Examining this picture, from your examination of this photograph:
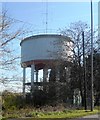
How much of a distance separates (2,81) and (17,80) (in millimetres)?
1261

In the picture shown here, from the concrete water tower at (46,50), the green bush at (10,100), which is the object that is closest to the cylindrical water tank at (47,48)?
the concrete water tower at (46,50)

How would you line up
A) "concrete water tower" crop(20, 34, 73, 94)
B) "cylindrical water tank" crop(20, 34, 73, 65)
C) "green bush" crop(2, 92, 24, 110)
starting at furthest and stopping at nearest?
"cylindrical water tank" crop(20, 34, 73, 65), "concrete water tower" crop(20, 34, 73, 94), "green bush" crop(2, 92, 24, 110)

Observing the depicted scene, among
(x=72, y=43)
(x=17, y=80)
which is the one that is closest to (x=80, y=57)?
(x=72, y=43)

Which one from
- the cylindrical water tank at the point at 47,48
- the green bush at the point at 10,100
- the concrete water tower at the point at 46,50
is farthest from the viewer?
the cylindrical water tank at the point at 47,48

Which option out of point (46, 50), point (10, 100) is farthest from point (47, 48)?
point (10, 100)

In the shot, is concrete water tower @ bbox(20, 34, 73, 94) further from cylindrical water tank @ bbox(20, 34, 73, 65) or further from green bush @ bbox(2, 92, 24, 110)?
green bush @ bbox(2, 92, 24, 110)

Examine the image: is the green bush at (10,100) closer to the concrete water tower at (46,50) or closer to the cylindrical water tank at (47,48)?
the concrete water tower at (46,50)

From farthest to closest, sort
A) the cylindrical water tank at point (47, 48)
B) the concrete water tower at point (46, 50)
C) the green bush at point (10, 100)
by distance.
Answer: the cylindrical water tank at point (47, 48) → the concrete water tower at point (46, 50) → the green bush at point (10, 100)

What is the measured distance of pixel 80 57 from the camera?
50875 mm

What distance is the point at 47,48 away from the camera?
53.0 meters

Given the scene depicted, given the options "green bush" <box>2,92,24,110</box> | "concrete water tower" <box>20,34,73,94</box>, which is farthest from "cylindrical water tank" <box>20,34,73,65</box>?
"green bush" <box>2,92,24,110</box>

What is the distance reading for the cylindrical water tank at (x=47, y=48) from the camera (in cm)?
5209

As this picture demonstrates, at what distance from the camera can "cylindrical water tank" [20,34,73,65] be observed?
52.1 metres

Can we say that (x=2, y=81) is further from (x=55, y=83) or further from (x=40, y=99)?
(x=55, y=83)
